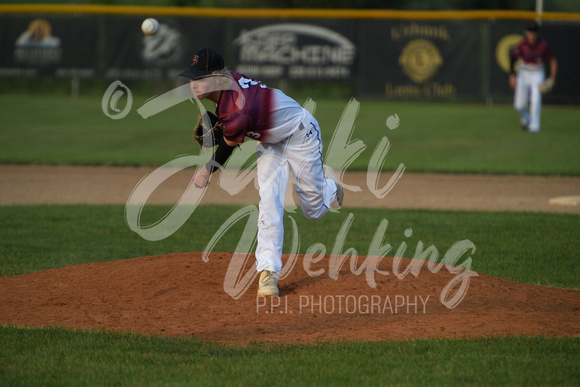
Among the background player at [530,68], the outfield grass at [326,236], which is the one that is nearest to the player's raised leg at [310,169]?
the outfield grass at [326,236]

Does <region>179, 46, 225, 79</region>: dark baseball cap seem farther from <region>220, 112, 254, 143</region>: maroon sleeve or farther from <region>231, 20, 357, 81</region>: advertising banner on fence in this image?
<region>231, 20, 357, 81</region>: advertising banner on fence

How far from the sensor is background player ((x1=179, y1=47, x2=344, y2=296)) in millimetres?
4926

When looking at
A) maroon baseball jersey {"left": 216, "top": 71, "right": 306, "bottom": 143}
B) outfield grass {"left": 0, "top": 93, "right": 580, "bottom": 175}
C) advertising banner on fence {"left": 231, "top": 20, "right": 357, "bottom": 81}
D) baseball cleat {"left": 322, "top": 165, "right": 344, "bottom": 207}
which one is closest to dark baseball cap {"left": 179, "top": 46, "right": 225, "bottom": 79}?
maroon baseball jersey {"left": 216, "top": 71, "right": 306, "bottom": 143}

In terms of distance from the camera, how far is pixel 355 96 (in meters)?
23.0

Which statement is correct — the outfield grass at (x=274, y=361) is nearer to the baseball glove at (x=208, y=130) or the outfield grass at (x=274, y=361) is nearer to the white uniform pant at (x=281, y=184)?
the white uniform pant at (x=281, y=184)

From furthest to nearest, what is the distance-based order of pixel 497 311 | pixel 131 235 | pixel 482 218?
pixel 482 218 < pixel 131 235 < pixel 497 311

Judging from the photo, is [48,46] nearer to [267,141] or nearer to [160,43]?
[160,43]

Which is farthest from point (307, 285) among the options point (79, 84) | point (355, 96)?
point (79, 84)

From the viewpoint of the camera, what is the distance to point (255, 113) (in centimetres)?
512

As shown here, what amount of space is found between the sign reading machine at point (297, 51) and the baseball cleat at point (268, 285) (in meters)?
17.9

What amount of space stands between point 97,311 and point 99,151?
10.4 meters

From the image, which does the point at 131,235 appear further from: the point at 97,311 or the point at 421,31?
the point at 421,31


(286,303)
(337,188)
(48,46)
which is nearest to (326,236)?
(337,188)

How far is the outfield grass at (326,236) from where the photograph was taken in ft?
22.1
